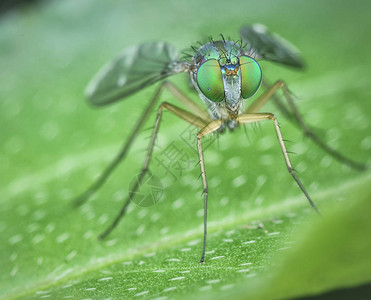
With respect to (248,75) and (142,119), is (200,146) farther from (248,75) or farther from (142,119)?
(142,119)

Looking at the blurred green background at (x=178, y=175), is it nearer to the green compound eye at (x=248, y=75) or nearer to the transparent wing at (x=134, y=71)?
the transparent wing at (x=134, y=71)

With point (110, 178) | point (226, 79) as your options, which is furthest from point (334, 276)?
point (110, 178)

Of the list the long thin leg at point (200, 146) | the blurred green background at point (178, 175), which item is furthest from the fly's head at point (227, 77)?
the blurred green background at point (178, 175)

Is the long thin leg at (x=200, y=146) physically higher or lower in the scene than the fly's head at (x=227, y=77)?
lower

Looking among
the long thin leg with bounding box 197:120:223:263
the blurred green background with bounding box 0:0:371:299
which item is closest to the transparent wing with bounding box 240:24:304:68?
the blurred green background with bounding box 0:0:371:299

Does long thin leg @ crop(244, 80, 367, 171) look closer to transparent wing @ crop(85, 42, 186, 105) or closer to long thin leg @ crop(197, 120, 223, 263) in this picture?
long thin leg @ crop(197, 120, 223, 263)

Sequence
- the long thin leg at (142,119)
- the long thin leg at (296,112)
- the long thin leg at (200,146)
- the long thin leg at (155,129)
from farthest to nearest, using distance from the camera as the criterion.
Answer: the long thin leg at (142,119) → the long thin leg at (296,112) → the long thin leg at (155,129) → the long thin leg at (200,146)
